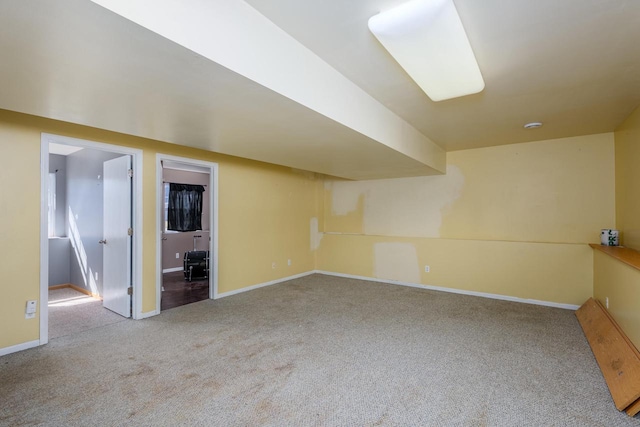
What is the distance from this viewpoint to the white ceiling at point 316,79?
4.52 feet

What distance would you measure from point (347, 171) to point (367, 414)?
367 cm

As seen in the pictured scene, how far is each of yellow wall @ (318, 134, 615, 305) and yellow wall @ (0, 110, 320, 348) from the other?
1.35 m

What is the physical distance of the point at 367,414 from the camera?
1925 millimetres

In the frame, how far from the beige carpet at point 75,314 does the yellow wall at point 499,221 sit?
13.2 ft

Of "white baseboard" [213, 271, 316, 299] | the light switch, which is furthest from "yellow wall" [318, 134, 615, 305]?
the light switch

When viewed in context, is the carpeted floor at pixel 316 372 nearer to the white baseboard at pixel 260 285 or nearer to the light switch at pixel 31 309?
the light switch at pixel 31 309

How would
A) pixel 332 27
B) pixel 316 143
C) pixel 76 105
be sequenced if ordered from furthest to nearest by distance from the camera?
1. pixel 316 143
2. pixel 76 105
3. pixel 332 27

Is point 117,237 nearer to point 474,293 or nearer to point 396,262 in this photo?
point 396,262

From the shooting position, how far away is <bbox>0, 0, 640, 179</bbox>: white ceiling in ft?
4.52

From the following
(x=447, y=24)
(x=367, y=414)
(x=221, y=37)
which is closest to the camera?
(x=221, y=37)

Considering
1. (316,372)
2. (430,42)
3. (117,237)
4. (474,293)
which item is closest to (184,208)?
(117,237)

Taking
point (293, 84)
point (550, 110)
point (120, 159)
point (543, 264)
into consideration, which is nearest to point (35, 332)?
point (120, 159)

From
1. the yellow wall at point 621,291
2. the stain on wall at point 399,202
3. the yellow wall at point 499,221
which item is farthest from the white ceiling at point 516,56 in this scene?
the stain on wall at point 399,202

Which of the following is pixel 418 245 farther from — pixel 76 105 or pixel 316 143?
pixel 76 105
